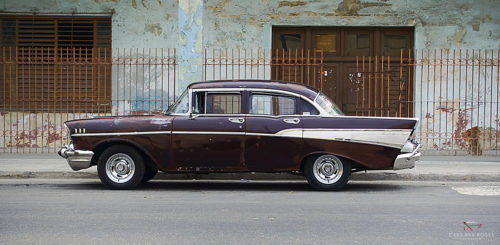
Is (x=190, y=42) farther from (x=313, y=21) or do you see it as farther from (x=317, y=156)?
(x=317, y=156)

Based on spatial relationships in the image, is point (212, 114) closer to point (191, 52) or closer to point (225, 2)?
point (191, 52)

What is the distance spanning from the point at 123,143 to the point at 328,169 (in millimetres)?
2963

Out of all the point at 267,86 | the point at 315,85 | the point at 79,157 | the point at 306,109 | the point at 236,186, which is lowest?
the point at 236,186

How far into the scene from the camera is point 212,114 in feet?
31.6

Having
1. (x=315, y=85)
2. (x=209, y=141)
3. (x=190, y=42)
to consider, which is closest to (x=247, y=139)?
(x=209, y=141)

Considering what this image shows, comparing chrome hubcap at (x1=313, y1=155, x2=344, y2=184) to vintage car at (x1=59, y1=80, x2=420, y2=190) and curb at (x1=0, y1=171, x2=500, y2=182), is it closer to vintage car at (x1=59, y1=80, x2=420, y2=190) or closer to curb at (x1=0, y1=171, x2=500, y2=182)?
vintage car at (x1=59, y1=80, x2=420, y2=190)

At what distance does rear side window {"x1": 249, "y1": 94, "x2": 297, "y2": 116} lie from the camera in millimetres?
9617

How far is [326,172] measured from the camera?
9586mm

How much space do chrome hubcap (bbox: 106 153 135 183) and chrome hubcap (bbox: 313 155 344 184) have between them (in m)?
2.65

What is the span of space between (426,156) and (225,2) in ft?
20.0

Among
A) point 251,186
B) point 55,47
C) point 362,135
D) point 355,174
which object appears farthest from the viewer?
point 55,47

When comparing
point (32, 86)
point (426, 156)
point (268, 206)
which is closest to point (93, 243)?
point (268, 206)

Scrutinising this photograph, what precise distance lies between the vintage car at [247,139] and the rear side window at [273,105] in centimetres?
1

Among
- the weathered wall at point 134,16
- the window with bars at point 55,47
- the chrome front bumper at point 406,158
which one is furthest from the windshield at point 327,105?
the window with bars at point 55,47
